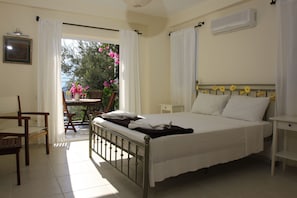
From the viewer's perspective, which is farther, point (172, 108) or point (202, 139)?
point (172, 108)

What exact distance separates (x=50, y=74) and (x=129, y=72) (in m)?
1.49

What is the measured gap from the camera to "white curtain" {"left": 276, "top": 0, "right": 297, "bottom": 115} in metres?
2.93

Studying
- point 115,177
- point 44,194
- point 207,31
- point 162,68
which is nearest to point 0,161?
point 44,194

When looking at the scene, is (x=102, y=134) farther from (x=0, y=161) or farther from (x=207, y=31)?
(x=207, y=31)

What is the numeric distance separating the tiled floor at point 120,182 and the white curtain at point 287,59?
34.0 inches

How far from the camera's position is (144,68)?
5141 mm

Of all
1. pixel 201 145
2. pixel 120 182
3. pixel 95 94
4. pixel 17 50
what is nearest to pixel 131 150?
pixel 120 182

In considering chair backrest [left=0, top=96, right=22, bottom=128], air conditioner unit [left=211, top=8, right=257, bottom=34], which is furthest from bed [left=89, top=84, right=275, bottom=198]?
chair backrest [left=0, top=96, right=22, bottom=128]

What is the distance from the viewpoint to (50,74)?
13.4ft

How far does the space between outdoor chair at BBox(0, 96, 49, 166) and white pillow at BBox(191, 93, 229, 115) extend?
240 centimetres

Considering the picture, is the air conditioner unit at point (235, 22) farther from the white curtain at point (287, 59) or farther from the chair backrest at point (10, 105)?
the chair backrest at point (10, 105)

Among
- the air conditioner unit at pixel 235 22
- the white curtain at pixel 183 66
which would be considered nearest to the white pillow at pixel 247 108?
the air conditioner unit at pixel 235 22

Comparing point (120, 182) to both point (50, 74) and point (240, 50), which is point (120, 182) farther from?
point (240, 50)

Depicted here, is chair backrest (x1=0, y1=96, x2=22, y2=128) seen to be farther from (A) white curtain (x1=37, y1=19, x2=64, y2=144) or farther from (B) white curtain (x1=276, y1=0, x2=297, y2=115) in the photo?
(B) white curtain (x1=276, y1=0, x2=297, y2=115)
